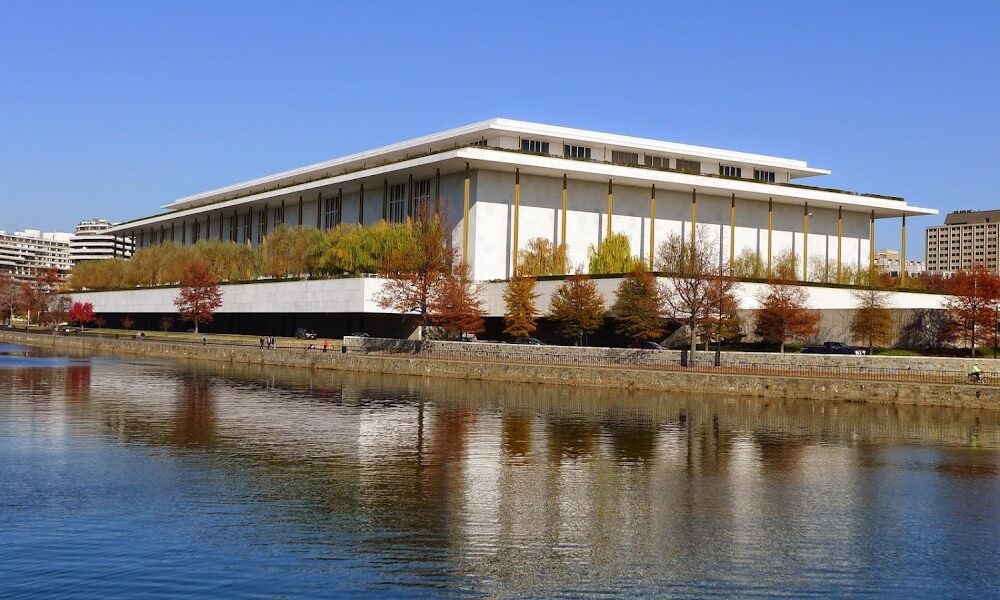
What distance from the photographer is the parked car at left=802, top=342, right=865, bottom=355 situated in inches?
2377

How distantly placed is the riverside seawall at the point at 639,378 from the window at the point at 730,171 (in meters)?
47.3

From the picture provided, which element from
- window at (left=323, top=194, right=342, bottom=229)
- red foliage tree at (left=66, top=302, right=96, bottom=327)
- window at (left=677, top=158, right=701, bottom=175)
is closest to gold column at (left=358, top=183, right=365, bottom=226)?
window at (left=323, top=194, right=342, bottom=229)

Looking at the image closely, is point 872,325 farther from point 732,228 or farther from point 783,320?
point 732,228

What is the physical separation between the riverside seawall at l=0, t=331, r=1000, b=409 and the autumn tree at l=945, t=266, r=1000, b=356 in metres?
15.9

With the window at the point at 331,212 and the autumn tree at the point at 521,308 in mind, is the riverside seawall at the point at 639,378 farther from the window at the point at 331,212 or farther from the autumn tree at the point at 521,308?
the window at the point at 331,212

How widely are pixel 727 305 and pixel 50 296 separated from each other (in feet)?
356

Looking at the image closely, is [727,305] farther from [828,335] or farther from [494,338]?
[494,338]

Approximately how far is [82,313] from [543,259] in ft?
225

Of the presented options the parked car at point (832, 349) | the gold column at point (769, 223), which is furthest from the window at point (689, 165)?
the parked car at point (832, 349)

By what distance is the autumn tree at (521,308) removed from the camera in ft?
237

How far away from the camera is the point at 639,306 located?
2579 inches

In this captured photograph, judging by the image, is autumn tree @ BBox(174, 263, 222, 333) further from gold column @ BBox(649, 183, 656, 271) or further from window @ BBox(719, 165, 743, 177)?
window @ BBox(719, 165, 743, 177)

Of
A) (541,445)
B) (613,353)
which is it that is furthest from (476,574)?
(613,353)

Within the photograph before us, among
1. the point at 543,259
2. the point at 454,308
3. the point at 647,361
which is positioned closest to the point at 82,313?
the point at 543,259
